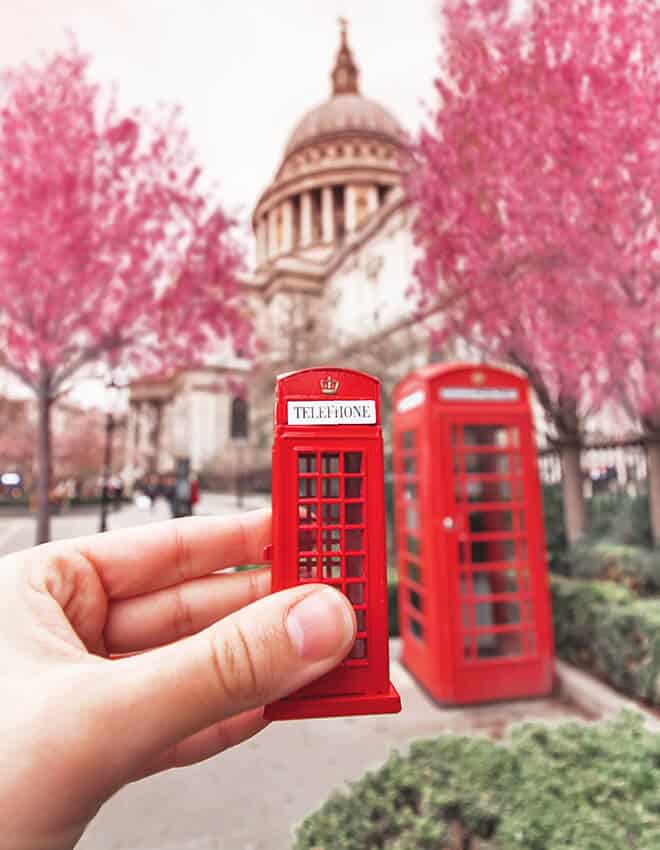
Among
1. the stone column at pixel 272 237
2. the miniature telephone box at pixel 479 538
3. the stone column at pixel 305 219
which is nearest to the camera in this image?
the miniature telephone box at pixel 479 538

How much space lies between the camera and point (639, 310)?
4.71 meters

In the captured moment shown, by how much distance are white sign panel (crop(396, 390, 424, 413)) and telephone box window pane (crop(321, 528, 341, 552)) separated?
3.44 meters

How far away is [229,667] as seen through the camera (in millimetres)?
1012

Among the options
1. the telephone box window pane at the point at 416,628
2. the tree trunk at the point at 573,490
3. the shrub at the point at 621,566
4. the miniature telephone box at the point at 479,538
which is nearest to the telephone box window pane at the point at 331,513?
the miniature telephone box at the point at 479,538

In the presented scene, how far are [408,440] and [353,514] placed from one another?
157 inches

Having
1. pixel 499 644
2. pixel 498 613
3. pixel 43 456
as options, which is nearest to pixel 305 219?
pixel 43 456

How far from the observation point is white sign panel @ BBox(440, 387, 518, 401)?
15.0 feet

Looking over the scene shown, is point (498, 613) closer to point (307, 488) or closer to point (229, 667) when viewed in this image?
point (307, 488)

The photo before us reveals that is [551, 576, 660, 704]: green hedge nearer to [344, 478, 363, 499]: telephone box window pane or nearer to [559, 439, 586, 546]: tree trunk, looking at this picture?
[559, 439, 586, 546]: tree trunk

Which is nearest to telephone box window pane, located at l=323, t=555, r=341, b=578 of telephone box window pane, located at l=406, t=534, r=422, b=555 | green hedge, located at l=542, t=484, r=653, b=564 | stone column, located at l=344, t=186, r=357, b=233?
telephone box window pane, located at l=406, t=534, r=422, b=555

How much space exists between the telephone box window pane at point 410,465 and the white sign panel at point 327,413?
3846mm

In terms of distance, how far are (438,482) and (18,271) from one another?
596 cm

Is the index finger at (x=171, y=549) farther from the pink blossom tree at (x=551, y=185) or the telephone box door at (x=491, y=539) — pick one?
the pink blossom tree at (x=551, y=185)

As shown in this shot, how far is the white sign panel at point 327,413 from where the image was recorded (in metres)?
1.21
